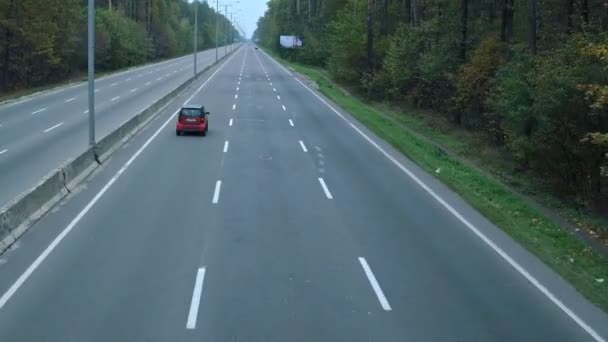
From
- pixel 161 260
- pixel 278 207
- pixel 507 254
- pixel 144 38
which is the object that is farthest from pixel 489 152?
pixel 144 38

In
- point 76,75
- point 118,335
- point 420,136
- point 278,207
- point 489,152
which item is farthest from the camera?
point 76,75

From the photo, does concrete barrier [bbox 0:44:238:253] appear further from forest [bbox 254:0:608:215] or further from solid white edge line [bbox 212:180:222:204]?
forest [bbox 254:0:608:215]

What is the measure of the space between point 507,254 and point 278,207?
5.81m

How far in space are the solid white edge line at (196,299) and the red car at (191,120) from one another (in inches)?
773

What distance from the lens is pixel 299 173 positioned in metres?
23.3

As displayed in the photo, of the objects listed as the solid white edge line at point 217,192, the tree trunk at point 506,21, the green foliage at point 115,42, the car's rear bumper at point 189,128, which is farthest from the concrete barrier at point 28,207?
the green foliage at point 115,42

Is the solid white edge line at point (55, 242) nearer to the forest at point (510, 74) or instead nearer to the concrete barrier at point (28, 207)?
the concrete barrier at point (28, 207)

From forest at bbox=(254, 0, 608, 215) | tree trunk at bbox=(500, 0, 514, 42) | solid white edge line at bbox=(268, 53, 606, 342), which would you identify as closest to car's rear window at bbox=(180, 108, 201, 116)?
solid white edge line at bbox=(268, 53, 606, 342)

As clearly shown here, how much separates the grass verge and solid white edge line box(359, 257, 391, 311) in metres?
3.16

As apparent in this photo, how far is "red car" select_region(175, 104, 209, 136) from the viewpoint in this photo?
3188cm

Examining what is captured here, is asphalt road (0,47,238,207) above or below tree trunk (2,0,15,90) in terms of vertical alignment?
below

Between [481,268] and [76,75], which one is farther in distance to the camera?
[76,75]

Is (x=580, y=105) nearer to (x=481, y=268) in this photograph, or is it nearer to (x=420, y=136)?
(x=481, y=268)

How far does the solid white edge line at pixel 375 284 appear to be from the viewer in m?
11.1
